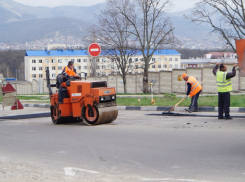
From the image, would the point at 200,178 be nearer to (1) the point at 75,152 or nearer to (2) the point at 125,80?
(1) the point at 75,152

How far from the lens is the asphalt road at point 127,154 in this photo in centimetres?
547

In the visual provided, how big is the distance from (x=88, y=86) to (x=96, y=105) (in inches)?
23.2

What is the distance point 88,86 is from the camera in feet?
34.6

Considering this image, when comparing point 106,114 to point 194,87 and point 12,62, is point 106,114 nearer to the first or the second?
point 194,87

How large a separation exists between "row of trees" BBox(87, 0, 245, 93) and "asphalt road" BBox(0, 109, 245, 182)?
1952 centimetres

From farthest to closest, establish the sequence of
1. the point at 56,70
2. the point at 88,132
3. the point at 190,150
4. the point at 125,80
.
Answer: the point at 56,70 → the point at 125,80 → the point at 88,132 → the point at 190,150

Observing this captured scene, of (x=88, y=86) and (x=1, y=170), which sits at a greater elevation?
(x=88, y=86)

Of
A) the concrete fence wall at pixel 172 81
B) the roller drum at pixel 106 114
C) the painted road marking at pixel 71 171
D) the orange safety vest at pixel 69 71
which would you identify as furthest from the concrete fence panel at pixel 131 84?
the painted road marking at pixel 71 171

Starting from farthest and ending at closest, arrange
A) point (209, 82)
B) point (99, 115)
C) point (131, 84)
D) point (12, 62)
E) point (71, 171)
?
1. point (12, 62)
2. point (131, 84)
3. point (209, 82)
4. point (99, 115)
5. point (71, 171)

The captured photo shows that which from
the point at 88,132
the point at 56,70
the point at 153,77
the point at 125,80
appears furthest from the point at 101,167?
the point at 56,70

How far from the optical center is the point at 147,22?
96.7 ft

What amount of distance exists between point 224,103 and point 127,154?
219 inches

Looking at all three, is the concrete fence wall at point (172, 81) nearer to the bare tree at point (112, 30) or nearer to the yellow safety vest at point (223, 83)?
the bare tree at point (112, 30)

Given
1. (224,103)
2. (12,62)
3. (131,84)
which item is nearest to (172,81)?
(131,84)
